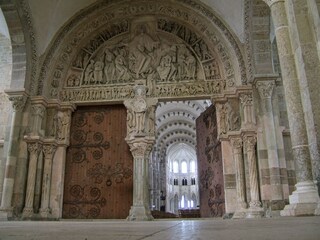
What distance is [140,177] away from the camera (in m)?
7.90

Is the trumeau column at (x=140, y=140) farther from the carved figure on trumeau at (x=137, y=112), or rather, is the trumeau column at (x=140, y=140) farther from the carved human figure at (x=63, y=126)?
the carved human figure at (x=63, y=126)

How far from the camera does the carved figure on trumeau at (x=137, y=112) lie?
325 inches

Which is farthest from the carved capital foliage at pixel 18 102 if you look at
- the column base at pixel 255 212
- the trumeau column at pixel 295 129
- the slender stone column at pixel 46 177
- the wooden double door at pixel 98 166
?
the trumeau column at pixel 295 129

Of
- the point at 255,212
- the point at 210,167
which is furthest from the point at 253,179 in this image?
the point at 210,167

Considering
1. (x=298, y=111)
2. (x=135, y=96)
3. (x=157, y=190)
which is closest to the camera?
(x=298, y=111)

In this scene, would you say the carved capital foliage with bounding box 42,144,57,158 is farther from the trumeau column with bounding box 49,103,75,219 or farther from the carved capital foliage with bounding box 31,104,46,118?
the carved capital foliage with bounding box 31,104,46,118

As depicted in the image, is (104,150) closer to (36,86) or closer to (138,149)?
(138,149)

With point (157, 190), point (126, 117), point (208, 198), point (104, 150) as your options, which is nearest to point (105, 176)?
point (104, 150)

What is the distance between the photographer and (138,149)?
318 inches

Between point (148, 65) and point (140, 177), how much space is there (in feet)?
10.6

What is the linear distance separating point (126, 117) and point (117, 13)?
309 cm

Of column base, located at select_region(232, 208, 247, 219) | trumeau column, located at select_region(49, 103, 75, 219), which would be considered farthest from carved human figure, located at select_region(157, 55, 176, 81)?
column base, located at select_region(232, 208, 247, 219)

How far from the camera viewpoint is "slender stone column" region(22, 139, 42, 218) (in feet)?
24.5

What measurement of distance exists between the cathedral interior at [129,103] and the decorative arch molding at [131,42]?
3 cm
